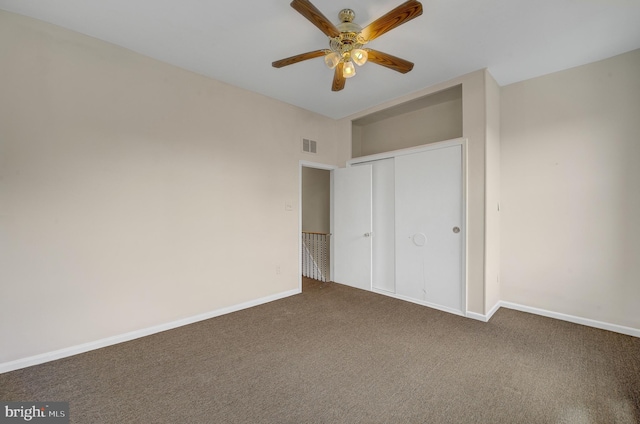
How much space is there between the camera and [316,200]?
549 centimetres

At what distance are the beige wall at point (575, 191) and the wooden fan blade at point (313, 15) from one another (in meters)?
2.68

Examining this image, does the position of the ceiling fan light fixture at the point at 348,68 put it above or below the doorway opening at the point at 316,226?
above

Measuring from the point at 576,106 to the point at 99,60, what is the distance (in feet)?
16.1

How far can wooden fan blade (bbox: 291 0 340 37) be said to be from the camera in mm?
1672

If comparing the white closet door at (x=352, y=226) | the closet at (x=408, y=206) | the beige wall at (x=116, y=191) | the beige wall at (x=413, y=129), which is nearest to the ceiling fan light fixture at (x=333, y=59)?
the beige wall at (x=116, y=191)

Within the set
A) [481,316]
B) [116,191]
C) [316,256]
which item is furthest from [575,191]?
[116,191]

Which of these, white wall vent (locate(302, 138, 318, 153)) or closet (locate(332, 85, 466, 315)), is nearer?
closet (locate(332, 85, 466, 315))

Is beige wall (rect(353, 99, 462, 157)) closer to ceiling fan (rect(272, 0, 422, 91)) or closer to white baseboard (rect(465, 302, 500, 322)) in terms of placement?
ceiling fan (rect(272, 0, 422, 91))

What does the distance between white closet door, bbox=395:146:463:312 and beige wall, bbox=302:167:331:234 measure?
1769 millimetres

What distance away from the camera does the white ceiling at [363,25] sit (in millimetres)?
2098

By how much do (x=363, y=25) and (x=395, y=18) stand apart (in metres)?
0.56

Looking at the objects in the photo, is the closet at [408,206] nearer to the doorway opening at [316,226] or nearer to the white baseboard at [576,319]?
the doorway opening at [316,226]

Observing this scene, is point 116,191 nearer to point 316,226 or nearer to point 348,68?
point 348,68

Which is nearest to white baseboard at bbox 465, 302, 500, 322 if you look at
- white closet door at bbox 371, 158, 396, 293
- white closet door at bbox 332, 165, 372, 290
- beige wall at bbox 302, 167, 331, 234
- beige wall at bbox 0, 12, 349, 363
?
white closet door at bbox 371, 158, 396, 293
